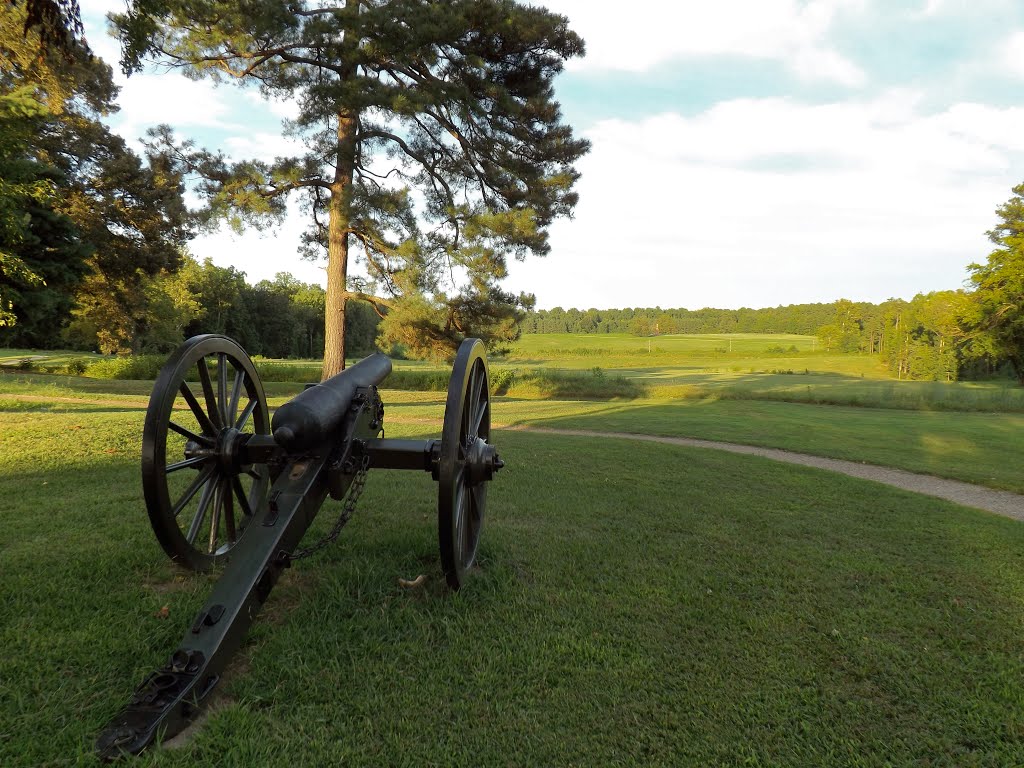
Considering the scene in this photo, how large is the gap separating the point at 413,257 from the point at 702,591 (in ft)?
46.1

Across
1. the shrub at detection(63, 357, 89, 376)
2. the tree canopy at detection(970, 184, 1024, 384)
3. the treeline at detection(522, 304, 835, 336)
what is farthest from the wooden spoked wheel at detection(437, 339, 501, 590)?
the treeline at detection(522, 304, 835, 336)

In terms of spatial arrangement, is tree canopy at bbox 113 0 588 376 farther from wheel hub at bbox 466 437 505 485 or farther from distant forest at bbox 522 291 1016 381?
wheel hub at bbox 466 437 505 485

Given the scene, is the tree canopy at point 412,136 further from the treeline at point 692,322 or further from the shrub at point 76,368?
the treeline at point 692,322

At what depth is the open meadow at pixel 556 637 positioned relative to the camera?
93.6 inches

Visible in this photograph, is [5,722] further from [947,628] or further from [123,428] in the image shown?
[123,428]

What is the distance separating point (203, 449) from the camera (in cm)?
359

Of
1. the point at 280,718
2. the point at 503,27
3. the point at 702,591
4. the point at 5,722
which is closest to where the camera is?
the point at 5,722

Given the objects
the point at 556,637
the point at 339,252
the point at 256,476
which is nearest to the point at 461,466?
the point at 556,637

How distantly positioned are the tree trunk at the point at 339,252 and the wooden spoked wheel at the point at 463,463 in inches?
516

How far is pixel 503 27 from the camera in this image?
15.4 metres

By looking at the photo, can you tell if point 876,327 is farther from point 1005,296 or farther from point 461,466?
point 461,466

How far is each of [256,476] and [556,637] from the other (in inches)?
101

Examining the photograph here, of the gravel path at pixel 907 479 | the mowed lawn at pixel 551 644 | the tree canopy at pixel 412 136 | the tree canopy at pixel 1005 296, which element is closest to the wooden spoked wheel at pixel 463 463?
the mowed lawn at pixel 551 644

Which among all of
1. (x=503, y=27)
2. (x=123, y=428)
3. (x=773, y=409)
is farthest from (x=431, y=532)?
(x=773, y=409)
